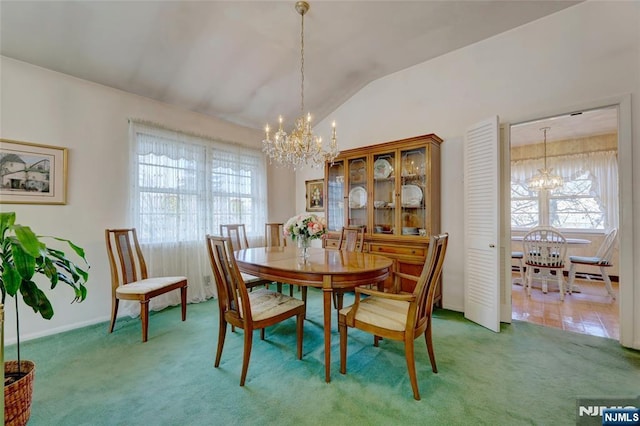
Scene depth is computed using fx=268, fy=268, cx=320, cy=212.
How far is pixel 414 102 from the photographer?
11.9 feet

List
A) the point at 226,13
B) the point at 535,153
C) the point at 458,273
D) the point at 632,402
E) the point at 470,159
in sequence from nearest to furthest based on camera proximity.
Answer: the point at 632,402 < the point at 226,13 < the point at 470,159 < the point at 458,273 < the point at 535,153

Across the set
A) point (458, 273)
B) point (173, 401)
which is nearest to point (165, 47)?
point (173, 401)

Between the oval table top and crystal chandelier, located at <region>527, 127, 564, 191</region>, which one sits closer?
the oval table top

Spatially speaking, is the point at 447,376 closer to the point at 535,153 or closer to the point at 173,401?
the point at 173,401

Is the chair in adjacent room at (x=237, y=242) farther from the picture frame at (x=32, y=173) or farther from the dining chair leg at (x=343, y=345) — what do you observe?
the picture frame at (x=32, y=173)

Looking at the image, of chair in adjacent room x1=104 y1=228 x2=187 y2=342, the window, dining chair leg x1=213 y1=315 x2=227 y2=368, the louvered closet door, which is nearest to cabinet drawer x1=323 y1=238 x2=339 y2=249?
the window

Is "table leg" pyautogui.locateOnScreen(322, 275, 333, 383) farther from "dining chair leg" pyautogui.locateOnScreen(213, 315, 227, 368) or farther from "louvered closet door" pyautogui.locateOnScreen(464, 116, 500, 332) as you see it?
"louvered closet door" pyautogui.locateOnScreen(464, 116, 500, 332)

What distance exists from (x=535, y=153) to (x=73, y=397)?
7.62m

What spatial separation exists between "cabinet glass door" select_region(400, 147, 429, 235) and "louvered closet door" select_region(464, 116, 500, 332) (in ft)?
1.55

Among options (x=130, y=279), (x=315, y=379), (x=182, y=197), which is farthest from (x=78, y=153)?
(x=315, y=379)

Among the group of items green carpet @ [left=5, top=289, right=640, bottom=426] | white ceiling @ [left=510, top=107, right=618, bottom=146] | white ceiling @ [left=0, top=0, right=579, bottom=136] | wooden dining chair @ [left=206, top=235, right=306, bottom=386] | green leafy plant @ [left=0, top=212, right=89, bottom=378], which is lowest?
green carpet @ [left=5, top=289, right=640, bottom=426]

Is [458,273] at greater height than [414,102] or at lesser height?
lesser

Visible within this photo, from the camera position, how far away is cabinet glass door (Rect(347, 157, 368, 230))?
3861 mm
